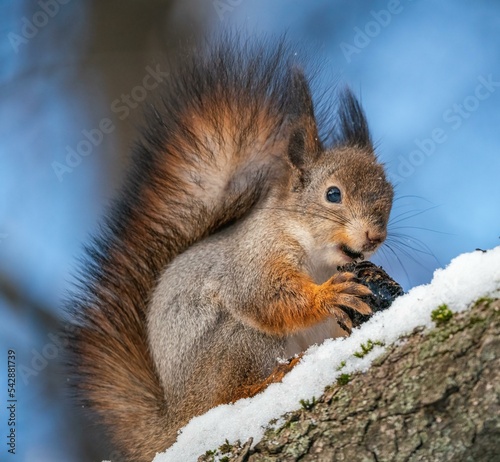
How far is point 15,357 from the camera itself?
3.13 m

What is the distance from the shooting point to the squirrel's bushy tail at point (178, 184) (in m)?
2.08

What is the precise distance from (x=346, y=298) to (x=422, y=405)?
27.0 inches

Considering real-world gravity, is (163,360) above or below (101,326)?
below

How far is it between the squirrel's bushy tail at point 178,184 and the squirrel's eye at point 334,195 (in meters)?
0.20

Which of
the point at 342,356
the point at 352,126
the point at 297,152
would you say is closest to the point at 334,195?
the point at 297,152

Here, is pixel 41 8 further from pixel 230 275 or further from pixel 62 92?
pixel 230 275

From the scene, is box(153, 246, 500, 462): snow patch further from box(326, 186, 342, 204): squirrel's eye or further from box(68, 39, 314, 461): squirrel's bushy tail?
box(326, 186, 342, 204): squirrel's eye

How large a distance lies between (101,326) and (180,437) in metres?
0.55

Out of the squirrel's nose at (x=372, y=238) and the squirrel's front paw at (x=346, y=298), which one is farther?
the squirrel's nose at (x=372, y=238)

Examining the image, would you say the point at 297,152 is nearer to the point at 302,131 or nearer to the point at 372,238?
the point at 302,131

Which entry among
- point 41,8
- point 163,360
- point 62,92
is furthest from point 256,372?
point 41,8

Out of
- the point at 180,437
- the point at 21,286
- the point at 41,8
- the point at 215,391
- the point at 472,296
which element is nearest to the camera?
the point at 472,296

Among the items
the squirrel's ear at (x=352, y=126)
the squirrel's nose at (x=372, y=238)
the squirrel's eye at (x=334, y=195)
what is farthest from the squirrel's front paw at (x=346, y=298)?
the squirrel's ear at (x=352, y=126)

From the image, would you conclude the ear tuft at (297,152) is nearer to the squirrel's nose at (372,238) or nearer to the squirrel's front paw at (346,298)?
the squirrel's nose at (372,238)
